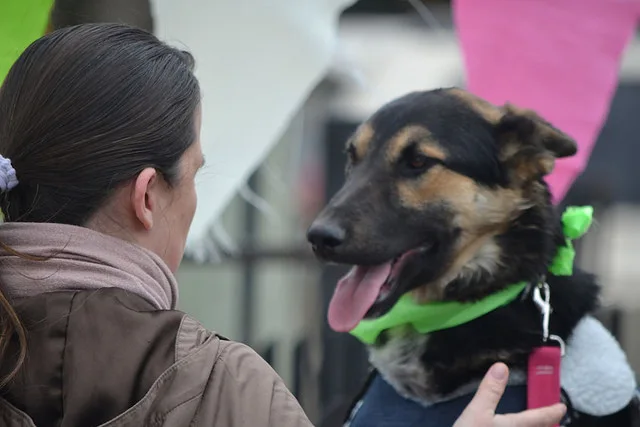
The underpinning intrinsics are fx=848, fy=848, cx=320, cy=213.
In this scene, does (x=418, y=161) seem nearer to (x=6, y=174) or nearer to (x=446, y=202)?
(x=446, y=202)

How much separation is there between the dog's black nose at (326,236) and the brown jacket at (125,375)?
911mm

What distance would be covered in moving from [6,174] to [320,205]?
17.8ft

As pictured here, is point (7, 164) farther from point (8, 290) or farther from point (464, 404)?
point (464, 404)

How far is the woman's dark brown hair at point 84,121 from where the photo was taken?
1239 millimetres

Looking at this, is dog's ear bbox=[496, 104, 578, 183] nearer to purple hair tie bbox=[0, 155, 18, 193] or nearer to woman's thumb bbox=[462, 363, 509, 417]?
woman's thumb bbox=[462, 363, 509, 417]

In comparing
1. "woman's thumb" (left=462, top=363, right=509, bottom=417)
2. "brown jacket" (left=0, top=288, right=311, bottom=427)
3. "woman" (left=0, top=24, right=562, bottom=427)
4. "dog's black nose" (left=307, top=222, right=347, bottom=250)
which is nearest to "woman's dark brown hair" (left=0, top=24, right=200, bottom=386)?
"woman" (left=0, top=24, right=562, bottom=427)

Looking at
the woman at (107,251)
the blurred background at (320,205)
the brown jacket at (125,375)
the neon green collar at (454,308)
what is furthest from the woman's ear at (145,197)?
the blurred background at (320,205)

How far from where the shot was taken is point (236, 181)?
2479 mm

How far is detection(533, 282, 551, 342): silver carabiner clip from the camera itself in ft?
6.50

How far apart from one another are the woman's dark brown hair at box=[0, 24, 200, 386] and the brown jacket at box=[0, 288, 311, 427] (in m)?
0.11

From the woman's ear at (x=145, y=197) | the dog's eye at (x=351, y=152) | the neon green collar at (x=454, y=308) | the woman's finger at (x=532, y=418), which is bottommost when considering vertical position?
the neon green collar at (x=454, y=308)

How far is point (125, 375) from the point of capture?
114 cm

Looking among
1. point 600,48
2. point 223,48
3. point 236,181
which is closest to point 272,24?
point 223,48

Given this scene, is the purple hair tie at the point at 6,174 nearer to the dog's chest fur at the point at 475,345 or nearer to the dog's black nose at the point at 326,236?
the dog's black nose at the point at 326,236
